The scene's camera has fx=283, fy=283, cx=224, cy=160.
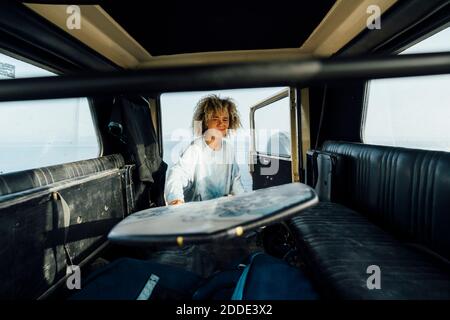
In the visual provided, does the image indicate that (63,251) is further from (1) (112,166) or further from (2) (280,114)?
(2) (280,114)

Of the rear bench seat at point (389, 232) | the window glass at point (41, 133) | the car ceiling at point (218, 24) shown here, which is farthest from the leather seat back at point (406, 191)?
the window glass at point (41, 133)

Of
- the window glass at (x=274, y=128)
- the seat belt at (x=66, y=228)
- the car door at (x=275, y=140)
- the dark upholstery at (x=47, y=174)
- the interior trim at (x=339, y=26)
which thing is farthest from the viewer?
the window glass at (x=274, y=128)

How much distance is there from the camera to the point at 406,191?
1958mm

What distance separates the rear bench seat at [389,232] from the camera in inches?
50.4

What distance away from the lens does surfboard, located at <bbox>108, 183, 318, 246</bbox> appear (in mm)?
525

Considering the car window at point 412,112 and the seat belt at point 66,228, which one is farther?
the car window at point 412,112

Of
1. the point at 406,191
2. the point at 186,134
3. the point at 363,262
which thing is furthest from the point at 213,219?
the point at 186,134

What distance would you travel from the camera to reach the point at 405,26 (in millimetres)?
2199

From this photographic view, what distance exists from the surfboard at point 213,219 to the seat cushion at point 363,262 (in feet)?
1.00

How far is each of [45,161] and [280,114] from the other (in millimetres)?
3592

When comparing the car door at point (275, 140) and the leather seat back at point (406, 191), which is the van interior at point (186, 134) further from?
the car door at point (275, 140)

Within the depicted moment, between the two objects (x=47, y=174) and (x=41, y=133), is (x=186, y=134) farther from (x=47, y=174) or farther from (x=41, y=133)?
(x=47, y=174)

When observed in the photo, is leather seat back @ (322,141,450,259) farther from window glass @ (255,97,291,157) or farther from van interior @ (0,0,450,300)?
window glass @ (255,97,291,157)

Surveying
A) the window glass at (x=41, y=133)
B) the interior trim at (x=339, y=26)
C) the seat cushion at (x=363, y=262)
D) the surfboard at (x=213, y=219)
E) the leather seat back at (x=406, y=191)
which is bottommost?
the seat cushion at (x=363, y=262)
